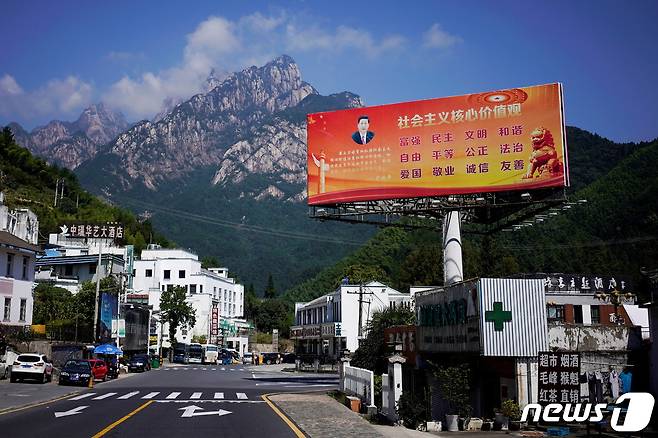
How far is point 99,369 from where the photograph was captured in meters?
45.6

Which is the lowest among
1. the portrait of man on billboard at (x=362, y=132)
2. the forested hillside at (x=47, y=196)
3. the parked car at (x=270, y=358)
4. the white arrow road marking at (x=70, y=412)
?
the parked car at (x=270, y=358)

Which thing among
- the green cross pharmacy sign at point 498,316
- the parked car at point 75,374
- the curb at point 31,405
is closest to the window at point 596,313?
the green cross pharmacy sign at point 498,316

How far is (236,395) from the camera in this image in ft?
116

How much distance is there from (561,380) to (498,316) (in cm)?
268

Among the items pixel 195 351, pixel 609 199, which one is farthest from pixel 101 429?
pixel 609 199

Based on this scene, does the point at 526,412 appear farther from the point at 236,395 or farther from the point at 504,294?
the point at 236,395

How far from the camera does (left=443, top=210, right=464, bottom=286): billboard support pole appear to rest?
120 feet

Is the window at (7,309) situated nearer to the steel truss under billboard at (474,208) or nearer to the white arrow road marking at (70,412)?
the steel truss under billboard at (474,208)

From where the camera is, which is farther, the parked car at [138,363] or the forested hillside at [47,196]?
the forested hillside at [47,196]

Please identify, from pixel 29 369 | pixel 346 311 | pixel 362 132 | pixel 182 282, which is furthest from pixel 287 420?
pixel 182 282

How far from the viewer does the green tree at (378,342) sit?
3806 cm

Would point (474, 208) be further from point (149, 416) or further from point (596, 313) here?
point (149, 416)

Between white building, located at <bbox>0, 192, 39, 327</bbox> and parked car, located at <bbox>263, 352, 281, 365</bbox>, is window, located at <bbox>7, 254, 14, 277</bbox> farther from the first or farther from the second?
parked car, located at <bbox>263, 352, 281, 365</bbox>

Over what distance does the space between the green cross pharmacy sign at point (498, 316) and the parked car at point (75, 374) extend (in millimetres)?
27182
